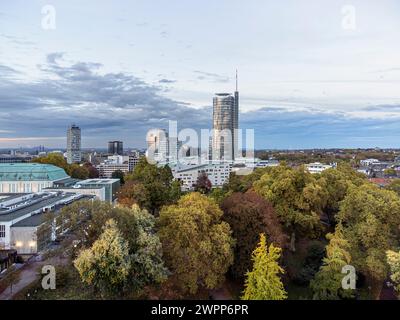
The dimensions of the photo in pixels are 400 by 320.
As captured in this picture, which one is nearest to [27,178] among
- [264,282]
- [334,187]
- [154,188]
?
[154,188]

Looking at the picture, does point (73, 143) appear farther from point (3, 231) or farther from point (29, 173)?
point (3, 231)

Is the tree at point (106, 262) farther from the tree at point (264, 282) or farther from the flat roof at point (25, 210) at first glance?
the flat roof at point (25, 210)

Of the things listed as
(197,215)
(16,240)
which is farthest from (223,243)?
(16,240)

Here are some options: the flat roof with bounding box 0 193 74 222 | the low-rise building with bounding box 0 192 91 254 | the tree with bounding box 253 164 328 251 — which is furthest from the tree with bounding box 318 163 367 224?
the flat roof with bounding box 0 193 74 222

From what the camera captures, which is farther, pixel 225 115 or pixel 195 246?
pixel 225 115

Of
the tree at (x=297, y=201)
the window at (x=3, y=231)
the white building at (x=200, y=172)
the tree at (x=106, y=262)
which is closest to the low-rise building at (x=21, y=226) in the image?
the window at (x=3, y=231)

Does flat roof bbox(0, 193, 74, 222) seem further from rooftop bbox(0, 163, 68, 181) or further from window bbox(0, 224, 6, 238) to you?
rooftop bbox(0, 163, 68, 181)
